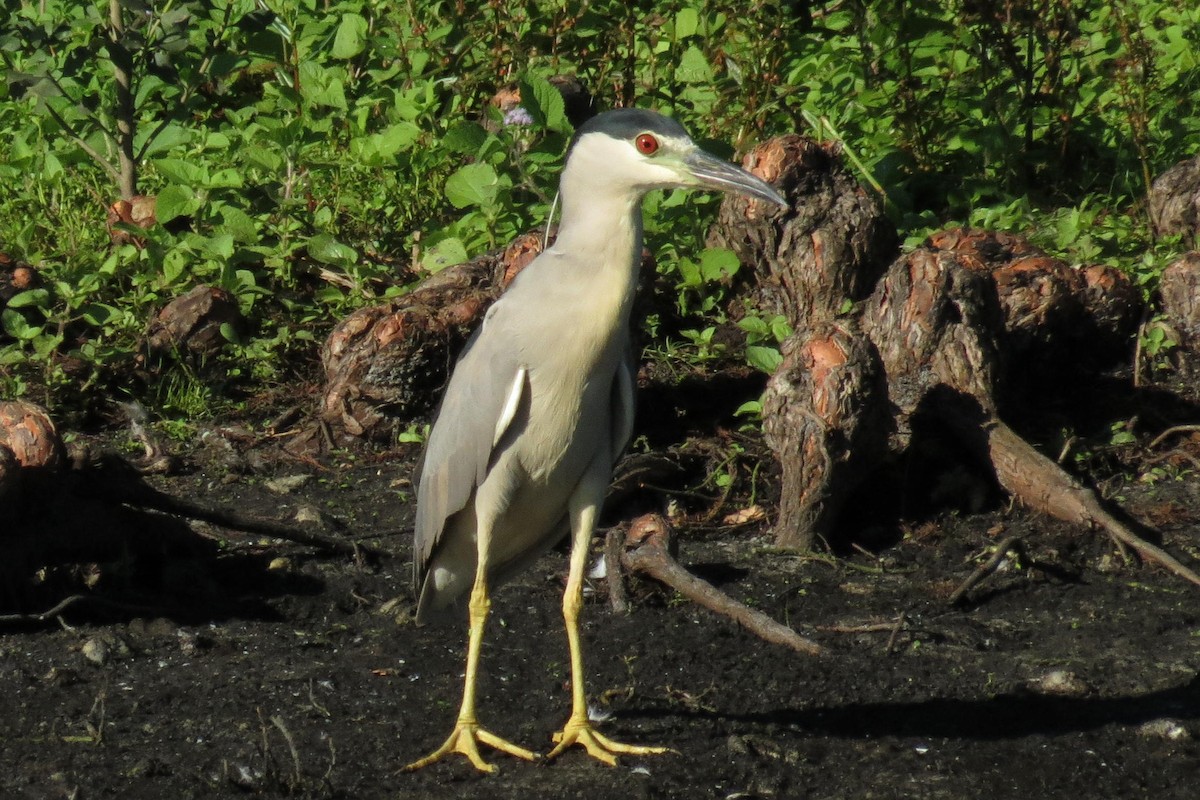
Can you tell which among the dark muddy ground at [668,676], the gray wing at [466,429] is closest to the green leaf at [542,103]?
the dark muddy ground at [668,676]

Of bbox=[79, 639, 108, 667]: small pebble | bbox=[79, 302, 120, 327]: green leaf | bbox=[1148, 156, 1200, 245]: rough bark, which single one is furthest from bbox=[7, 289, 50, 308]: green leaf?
bbox=[1148, 156, 1200, 245]: rough bark

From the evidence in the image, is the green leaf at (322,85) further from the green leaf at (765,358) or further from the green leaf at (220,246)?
the green leaf at (765,358)

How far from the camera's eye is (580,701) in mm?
4059

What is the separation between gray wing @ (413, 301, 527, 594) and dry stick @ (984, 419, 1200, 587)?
2094 mm

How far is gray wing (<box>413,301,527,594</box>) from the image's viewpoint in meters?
4.09

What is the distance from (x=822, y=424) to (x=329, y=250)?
8.82ft

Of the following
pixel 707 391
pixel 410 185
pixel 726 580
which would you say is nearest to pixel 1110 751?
pixel 726 580

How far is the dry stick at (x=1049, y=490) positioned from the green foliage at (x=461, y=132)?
45.0 inches

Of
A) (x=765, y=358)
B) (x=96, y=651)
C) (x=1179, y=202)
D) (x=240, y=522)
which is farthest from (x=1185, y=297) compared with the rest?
(x=96, y=651)

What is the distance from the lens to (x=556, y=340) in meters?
4.00

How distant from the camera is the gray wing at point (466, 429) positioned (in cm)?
409

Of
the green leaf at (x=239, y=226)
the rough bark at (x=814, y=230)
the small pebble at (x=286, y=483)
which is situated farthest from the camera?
the green leaf at (x=239, y=226)

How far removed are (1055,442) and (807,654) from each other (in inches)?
69.8

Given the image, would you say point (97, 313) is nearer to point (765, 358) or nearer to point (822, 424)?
point (765, 358)
